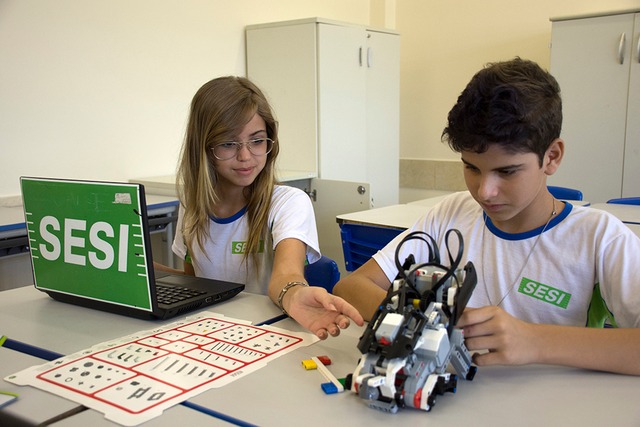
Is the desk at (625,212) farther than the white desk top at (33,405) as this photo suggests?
Yes

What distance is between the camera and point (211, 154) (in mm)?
1669

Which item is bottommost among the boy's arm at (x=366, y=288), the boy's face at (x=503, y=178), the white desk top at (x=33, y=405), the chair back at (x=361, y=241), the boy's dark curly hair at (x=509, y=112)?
the chair back at (x=361, y=241)

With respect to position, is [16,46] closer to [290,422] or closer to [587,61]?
[290,422]

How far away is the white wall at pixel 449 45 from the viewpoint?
13.3 feet

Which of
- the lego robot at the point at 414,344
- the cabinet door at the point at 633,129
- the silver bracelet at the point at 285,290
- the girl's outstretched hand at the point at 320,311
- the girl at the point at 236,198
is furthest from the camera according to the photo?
the cabinet door at the point at 633,129

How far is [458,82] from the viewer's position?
4504 millimetres

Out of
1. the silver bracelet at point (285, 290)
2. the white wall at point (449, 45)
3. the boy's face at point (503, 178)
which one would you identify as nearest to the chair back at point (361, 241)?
the silver bracelet at point (285, 290)

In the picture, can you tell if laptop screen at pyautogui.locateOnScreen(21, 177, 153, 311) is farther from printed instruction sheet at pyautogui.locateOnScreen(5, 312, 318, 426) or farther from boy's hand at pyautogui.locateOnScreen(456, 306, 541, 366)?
boy's hand at pyautogui.locateOnScreen(456, 306, 541, 366)

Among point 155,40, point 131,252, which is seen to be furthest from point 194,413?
point 155,40

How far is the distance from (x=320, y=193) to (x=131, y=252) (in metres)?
2.25

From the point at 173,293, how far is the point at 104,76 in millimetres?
2157

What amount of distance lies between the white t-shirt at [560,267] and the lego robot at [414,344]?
427mm

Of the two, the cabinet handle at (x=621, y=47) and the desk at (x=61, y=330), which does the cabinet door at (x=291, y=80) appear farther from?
the desk at (x=61, y=330)

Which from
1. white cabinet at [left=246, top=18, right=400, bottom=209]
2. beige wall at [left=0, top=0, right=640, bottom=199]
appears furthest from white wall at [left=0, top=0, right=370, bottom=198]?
white cabinet at [left=246, top=18, right=400, bottom=209]
